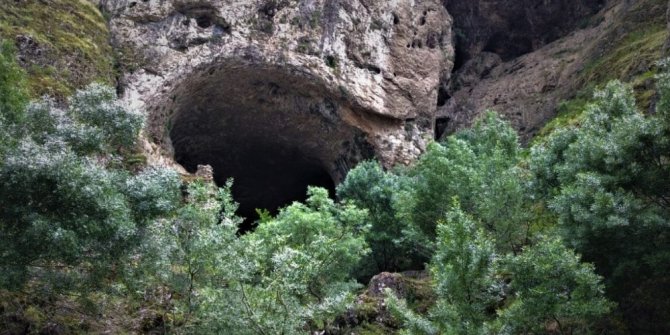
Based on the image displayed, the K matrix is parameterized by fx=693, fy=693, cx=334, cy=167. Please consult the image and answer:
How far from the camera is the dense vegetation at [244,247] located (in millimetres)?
6934

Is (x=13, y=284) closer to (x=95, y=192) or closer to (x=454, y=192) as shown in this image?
(x=95, y=192)

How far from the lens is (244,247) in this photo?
28.0 feet

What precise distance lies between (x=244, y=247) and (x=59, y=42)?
10.5 m

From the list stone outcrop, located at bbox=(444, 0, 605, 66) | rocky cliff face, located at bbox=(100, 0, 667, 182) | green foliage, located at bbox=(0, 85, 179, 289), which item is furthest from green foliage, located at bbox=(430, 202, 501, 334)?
stone outcrop, located at bbox=(444, 0, 605, 66)

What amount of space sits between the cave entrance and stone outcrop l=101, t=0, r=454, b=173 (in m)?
0.04

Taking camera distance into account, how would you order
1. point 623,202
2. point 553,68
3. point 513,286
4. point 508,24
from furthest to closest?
point 508,24 < point 553,68 < point 623,202 < point 513,286

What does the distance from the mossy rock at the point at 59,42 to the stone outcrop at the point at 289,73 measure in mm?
857

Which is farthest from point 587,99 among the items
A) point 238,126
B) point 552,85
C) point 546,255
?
point 546,255

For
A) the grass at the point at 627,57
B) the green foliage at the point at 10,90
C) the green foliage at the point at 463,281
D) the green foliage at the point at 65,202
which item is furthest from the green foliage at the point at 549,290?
the grass at the point at 627,57

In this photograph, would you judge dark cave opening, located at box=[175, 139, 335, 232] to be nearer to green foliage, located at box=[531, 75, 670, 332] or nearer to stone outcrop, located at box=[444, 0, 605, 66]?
stone outcrop, located at box=[444, 0, 605, 66]

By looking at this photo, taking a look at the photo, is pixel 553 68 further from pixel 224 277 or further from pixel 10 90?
pixel 10 90

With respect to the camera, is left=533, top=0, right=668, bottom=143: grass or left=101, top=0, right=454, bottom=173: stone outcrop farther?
left=101, top=0, right=454, bottom=173: stone outcrop

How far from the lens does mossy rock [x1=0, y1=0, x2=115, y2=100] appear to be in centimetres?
1546

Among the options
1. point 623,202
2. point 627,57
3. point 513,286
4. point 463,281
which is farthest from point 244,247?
point 627,57
